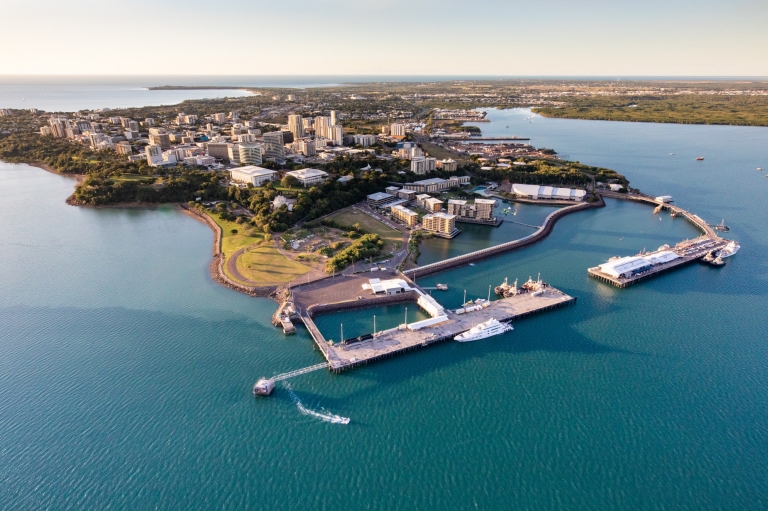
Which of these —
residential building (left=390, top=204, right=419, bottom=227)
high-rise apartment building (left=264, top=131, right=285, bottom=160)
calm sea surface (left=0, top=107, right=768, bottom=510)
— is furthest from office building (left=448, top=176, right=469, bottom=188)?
high-rise apartment building (left=264, top=131, right=285, bottom=160)

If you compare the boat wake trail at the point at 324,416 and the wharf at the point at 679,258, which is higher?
the wharf at the point at 679,258

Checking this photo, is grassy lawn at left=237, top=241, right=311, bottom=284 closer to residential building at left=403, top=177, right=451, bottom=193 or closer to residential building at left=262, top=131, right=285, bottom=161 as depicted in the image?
residential building at left=403, top=177, right=451, bottom=193

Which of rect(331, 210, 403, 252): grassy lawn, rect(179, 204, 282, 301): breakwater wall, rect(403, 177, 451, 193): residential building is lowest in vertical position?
rect(179, 204, 282, 301): breakwater wall

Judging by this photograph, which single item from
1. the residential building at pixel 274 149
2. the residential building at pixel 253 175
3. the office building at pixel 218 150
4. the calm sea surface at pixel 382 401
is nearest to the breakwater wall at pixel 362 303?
the calm sea surface at pixel 382 401

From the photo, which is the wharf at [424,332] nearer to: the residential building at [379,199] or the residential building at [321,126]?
the residential building at [379,199]

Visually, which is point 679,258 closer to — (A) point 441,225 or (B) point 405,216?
(A) point 441,225

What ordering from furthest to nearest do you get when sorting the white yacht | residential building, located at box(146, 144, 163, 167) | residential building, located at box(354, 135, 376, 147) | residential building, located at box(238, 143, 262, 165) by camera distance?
residential building, located at box(354, 135, 376, 147) → residential building, located at box(238, 143, 262, 165) → residential building, located at box(146, 144, 163, 167) → the white yacht
